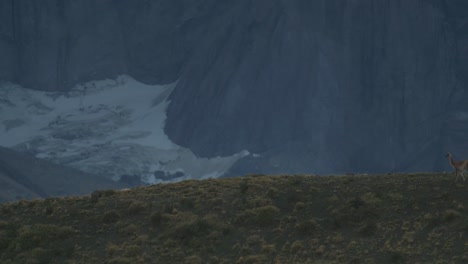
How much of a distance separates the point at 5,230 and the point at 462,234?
2953cm

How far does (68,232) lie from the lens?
2516 inches

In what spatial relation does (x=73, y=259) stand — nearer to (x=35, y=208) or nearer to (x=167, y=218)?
(x=167, y=218)

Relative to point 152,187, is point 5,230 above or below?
below

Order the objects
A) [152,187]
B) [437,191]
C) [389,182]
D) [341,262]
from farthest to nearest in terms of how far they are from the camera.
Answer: [152,187] → [389,182] → [437,191] → [341,262]

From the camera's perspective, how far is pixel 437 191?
2482 inches

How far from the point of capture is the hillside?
56312 millimetres

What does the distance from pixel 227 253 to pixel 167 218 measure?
718 cm

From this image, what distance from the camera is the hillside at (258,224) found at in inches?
2217

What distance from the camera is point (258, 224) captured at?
61.9 m

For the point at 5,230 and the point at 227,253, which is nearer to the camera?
the point at 227,253

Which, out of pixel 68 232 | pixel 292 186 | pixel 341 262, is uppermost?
pixel 292 186

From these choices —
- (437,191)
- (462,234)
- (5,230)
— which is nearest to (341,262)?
(462,234)

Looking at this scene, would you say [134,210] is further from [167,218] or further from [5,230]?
[5,230]

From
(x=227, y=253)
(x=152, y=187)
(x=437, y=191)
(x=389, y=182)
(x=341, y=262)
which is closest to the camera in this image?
(x=341, y=262)
